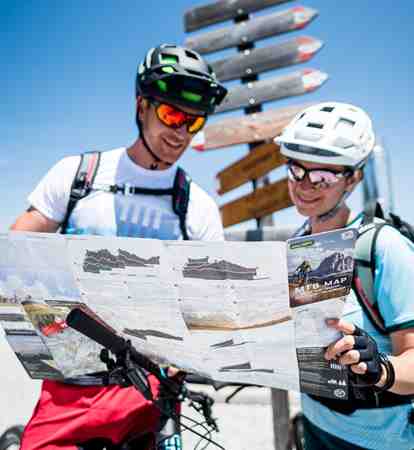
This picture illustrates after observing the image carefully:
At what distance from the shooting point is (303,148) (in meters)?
1.74

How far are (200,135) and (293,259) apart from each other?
12.6ft

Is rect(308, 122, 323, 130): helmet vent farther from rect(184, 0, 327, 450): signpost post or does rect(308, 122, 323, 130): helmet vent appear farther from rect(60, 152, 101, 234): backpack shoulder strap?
rect(184, 0, 327, 450): signpost post

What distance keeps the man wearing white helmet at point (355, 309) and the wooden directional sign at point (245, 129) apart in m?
2.48

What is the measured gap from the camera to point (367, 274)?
132 cm

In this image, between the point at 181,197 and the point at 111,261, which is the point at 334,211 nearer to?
the point at 181,197

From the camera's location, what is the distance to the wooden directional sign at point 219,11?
4590 millimetres

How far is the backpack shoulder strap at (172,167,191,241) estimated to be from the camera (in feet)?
6.78

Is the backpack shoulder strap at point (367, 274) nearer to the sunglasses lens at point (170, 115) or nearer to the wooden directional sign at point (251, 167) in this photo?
the sunglasses lens at point (170, 115)

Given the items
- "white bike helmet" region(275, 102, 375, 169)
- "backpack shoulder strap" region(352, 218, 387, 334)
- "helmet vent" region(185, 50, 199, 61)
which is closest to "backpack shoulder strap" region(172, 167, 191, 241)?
"white bike helmet" region(275, 102, 375, 169)

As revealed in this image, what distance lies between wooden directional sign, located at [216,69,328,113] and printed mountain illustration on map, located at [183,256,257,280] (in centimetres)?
367

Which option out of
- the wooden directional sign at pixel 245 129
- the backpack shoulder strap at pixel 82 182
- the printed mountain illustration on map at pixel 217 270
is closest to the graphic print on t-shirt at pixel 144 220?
the backpack shoulder strap at pixel 82 182

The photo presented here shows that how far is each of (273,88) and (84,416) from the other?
374 centimetres

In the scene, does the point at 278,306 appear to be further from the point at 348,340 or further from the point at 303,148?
the point at 303,148

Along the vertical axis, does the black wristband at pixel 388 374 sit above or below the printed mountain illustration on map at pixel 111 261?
below
